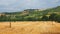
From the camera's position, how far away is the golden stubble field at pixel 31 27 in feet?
12.3

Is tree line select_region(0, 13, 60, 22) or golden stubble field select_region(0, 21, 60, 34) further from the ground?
tree line select_region(0, 13, 60, 22)

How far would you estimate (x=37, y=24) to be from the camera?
3793 millimetres

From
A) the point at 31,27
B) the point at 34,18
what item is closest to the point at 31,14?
the point at 34,18

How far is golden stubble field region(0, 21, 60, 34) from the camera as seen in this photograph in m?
3.74

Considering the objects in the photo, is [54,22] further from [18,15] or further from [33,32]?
[18,15]

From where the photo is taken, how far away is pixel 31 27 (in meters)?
3.79

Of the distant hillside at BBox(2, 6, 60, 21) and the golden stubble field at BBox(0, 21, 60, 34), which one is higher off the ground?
the distant hillside at BBox(2, 6, 60, 21)

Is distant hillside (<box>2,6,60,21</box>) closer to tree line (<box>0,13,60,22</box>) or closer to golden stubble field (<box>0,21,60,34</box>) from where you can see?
tree line (<box>0,13,60,22</box>)

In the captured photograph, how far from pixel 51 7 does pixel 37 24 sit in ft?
1.91

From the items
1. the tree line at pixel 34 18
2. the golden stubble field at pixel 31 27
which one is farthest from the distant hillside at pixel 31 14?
the golden stubble field at pixel 31 27

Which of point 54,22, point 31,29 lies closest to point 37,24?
point 31,29

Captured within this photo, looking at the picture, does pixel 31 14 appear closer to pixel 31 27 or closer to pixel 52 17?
pixel 31 27

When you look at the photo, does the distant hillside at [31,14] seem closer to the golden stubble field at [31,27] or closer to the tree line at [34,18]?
the tree line at [34,18]

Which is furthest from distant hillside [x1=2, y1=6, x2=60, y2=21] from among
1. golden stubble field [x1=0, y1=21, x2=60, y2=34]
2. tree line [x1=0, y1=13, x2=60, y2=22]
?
golden stubble field [x1=0, y1=21, x2=60, y2=34]
